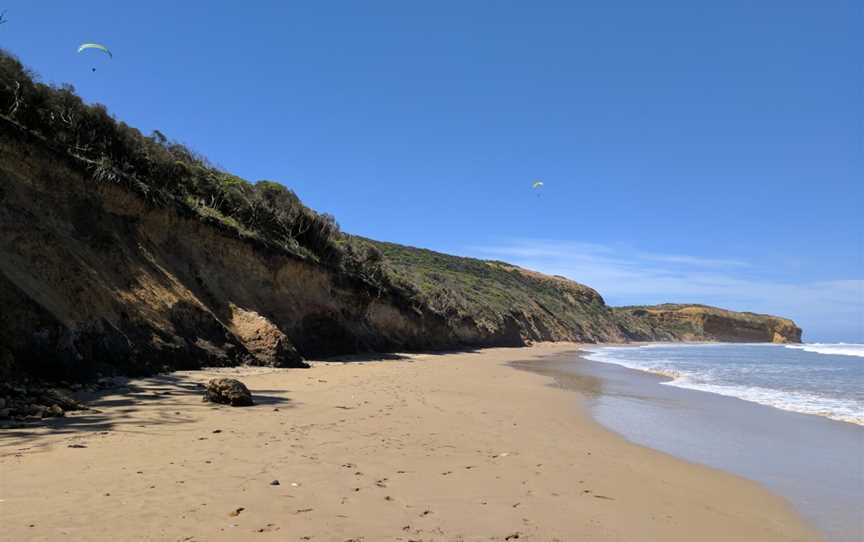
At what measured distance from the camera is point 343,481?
15.3ft

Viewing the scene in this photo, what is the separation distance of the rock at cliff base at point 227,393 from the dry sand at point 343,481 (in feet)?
0.71

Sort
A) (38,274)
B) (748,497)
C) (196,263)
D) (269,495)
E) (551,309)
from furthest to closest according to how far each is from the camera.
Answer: (551,309) < (196,263) < (38,274) < (748,497) < (269,495)

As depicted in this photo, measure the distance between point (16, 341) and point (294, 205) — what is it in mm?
13698

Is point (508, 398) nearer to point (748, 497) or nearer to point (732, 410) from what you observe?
point (732, 410)

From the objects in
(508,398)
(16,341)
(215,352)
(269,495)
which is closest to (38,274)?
(16,341)

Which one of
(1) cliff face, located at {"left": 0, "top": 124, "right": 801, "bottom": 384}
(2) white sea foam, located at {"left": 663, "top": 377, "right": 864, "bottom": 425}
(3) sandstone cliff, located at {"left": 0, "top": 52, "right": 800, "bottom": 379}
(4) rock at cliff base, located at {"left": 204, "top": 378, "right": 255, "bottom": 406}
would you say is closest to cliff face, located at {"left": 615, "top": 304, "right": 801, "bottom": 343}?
(3) sandstone cliff, located at {"left": 0, "top": 52, "right": 800, "bottom": 379}

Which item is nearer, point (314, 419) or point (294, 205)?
point (314, 419)

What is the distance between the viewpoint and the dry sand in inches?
142

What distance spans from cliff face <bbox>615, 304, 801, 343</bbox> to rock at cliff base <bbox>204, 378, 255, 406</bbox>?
89985 mm

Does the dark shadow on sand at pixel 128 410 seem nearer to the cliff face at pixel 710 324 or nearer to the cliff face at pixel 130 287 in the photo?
the cliff face at pixel 130 287

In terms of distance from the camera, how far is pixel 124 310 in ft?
35.6

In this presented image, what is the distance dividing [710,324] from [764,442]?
10560cm

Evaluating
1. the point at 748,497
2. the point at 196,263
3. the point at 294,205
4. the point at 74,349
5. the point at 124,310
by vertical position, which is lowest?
the point at 748,497

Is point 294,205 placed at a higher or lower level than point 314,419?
higher
